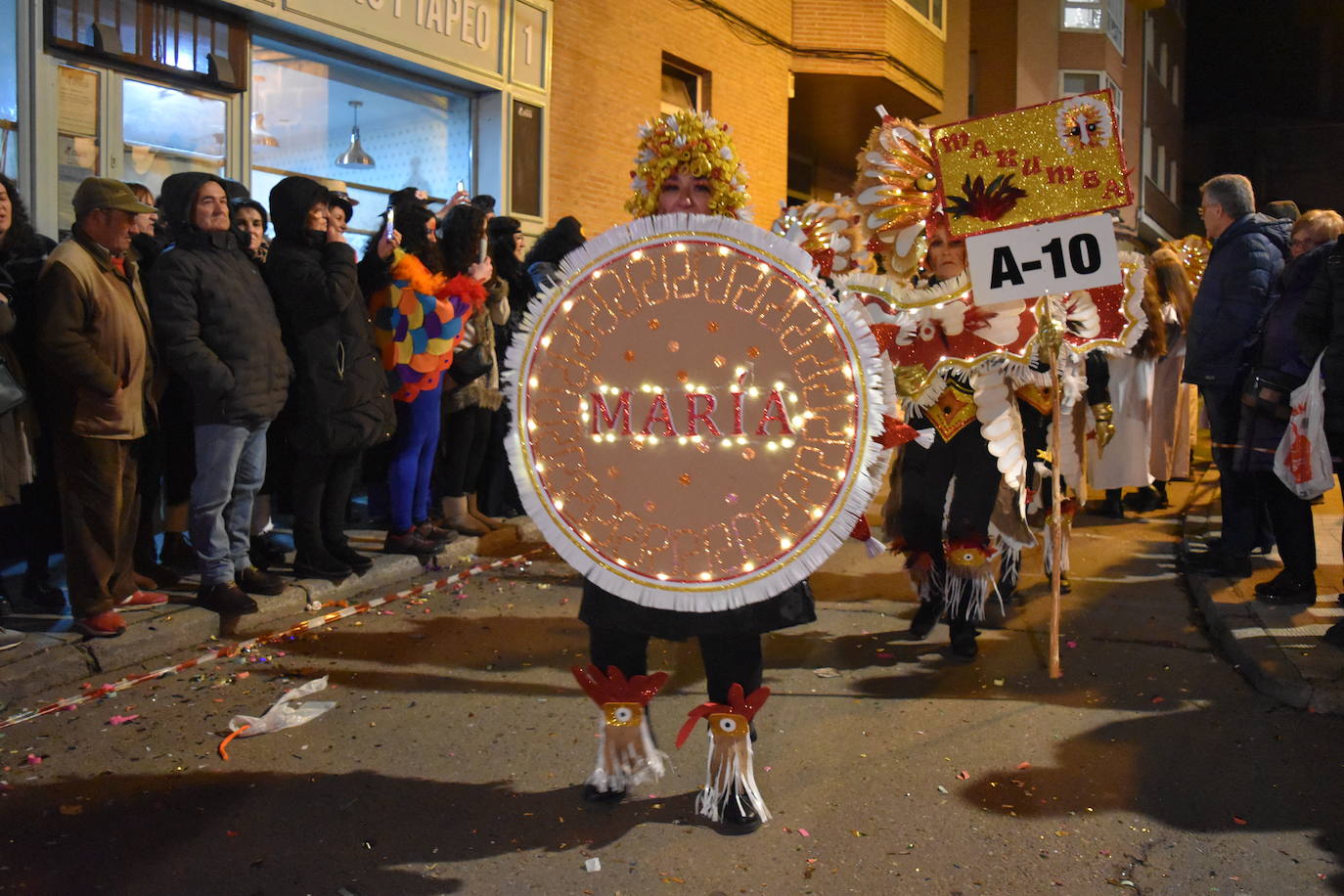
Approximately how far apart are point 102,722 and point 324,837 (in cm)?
154

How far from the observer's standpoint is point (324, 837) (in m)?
3.40

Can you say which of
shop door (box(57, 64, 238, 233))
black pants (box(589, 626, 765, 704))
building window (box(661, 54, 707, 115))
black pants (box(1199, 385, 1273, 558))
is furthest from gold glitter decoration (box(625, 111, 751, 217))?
building window (box(661, 54, 707, 115))

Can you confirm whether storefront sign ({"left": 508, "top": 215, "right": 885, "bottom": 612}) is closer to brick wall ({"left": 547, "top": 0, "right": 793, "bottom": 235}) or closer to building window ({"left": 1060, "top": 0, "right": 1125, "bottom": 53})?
brick wall ({"left": 547, "top": 0, "right": 793, "bottom": 235})

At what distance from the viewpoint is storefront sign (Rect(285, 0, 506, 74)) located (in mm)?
9402

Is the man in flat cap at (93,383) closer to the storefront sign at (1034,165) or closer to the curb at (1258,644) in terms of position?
the storefront sign at (1034,165)

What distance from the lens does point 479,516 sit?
820 centimetres

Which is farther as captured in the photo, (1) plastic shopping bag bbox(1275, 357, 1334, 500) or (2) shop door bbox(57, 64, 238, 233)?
(2) shop door bbox(57, 64, 238, 233)

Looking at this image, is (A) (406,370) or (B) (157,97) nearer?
(A) (406,370)

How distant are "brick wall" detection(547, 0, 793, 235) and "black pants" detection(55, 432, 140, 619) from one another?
6904mm

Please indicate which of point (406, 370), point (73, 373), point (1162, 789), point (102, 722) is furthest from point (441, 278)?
point (1162, 789)

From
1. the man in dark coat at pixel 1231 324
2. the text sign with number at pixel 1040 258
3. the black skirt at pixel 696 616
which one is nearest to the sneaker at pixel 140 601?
the black skirt at pixel 696 616

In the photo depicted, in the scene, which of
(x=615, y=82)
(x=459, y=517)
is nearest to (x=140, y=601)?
(x=459, y=517)

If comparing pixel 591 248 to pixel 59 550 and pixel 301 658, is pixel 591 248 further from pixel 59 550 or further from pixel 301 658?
pixel 59 550

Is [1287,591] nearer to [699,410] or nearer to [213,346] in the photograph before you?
A: [699,410]
